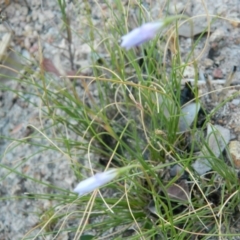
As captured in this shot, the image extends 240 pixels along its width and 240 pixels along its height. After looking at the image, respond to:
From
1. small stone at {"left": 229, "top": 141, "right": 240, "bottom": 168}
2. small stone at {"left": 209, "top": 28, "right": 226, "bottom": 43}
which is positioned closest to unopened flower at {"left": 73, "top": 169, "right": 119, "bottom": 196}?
small stone at {"left": 229, "top": 141, "right": 240, "bottom": 168}

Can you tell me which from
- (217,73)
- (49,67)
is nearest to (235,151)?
(217,73)

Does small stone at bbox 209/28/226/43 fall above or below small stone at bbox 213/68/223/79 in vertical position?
above

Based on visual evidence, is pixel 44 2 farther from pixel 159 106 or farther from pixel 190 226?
pixel 190 226

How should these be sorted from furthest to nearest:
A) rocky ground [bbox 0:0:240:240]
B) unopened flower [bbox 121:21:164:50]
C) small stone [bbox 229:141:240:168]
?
rocky ground [bbox 0:0:240:240] → small stone [bbox 229:141:240:168] → unopened flower [bbox 121:21:164:50]

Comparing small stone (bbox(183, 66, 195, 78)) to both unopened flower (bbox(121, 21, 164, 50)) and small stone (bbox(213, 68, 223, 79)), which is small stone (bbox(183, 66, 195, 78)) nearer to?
small stone (bbox(213, 68, 223, 79))

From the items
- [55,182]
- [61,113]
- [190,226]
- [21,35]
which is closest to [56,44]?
[21,35]

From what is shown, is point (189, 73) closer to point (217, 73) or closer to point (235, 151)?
point (217, 73)

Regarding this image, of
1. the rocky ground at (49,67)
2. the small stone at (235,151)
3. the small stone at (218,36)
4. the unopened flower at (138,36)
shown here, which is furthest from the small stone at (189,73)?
the unopened flower at (138,36)

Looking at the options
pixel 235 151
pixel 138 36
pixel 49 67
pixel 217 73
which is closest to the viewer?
pixel 138 36
